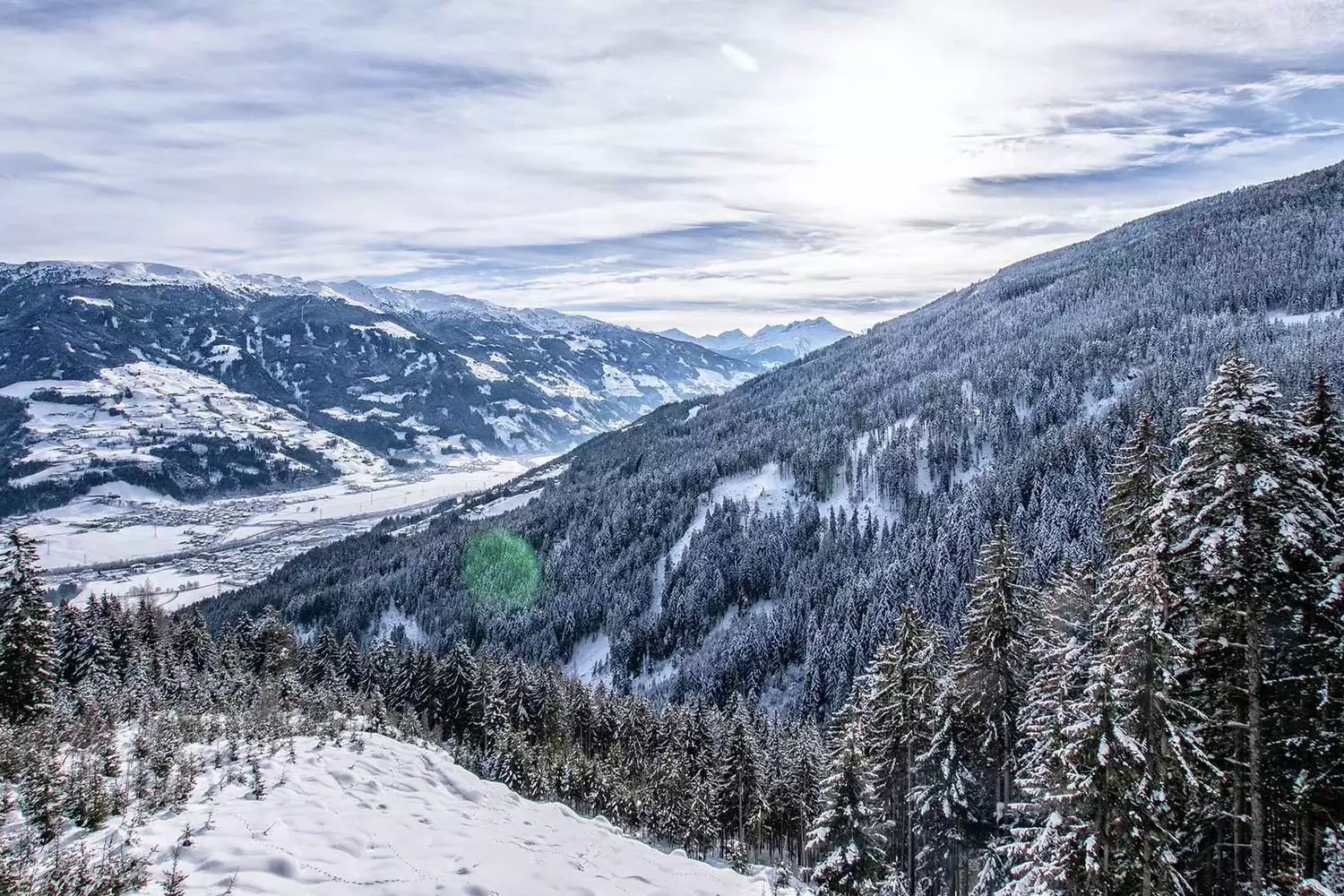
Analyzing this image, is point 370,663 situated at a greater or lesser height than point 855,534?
greater

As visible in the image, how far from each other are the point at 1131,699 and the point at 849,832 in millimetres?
11675

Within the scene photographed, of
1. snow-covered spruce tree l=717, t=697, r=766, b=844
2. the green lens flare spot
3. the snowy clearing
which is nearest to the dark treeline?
snow-covered spruce tree l=717, t=697, r=766, b=844

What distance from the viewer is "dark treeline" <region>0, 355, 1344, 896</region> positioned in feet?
51.0

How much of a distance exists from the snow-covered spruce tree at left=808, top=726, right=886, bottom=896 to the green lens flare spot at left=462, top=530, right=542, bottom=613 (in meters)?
156

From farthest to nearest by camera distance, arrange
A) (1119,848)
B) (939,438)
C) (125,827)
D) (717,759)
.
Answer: (939,438), (717,759), (1119,848), (125,827)

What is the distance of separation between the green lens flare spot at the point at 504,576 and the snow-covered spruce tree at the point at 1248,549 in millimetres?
167702

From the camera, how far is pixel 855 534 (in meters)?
157

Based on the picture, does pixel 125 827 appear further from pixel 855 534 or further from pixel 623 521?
pixel 623 521

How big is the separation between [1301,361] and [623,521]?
162 m

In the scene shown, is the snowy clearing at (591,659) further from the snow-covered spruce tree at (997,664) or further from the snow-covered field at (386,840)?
the snow-covered field at (386,840)

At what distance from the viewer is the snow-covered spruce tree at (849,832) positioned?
24.0 meters

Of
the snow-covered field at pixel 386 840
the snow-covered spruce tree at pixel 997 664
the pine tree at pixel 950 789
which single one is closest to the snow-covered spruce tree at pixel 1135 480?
the snow-covered spruce tree at pixel 997 664

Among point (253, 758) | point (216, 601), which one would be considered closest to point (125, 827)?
point (253, 758)

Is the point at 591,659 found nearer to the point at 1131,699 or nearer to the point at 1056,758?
the point at 1056,758
